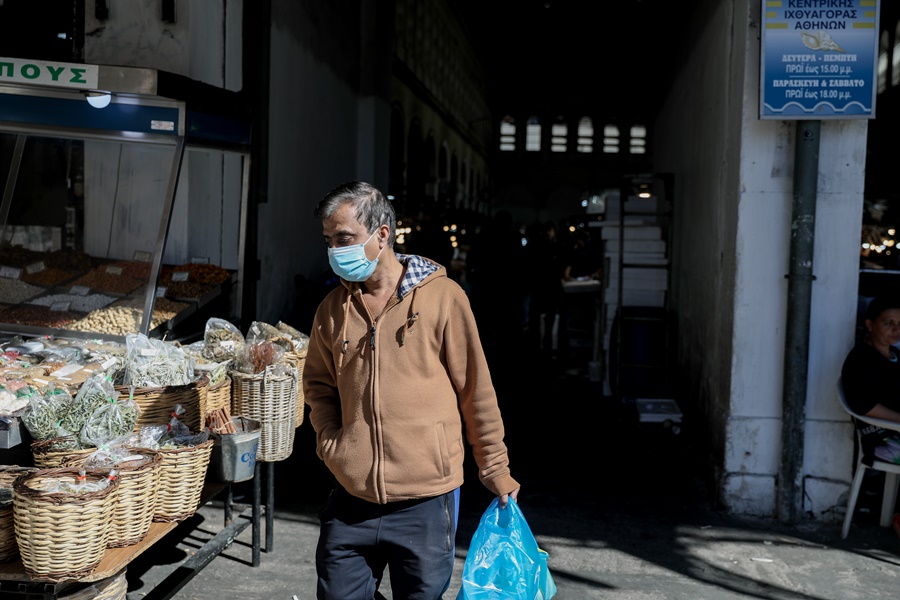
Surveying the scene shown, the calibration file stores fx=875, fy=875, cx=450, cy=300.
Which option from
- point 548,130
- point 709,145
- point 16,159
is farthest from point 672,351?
point 548,130

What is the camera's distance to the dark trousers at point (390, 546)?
276cm

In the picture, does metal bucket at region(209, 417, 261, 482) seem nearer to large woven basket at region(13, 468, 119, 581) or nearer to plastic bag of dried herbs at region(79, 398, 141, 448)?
plastic bag of dried herbs at region(79, 398, 141, 448)

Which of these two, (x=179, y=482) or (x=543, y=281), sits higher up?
(x=543, y=281)

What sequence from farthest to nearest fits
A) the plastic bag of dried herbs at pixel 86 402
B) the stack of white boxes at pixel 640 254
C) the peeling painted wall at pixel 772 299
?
1. the stack of white boxes at pixel 640 254
2. the peeling painted wall at pixel 772 299
3. the plastic bag of dried herbs at pixel 86 402

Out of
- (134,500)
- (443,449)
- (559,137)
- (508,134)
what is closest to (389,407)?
(443,449)

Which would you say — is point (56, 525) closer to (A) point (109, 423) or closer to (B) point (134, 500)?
(B) point (134, 500)

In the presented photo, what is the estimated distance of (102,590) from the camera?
3.18 metres

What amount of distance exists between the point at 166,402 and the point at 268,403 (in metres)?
0.67

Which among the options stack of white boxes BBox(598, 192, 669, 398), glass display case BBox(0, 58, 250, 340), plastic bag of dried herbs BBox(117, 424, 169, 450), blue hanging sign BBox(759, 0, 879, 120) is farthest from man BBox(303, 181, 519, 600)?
stack of white boxes BBox(598, 192, 669, 398)

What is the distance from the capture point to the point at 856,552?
16.3 ft

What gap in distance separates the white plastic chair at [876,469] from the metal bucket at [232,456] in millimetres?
3370

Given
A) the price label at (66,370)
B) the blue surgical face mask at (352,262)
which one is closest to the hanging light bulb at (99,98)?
the price label at (66,370)

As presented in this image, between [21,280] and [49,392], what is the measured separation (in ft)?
8.95

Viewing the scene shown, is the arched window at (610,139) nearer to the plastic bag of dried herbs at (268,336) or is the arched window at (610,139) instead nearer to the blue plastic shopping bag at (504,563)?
the plastic bag of dried herbs at (268,336)
